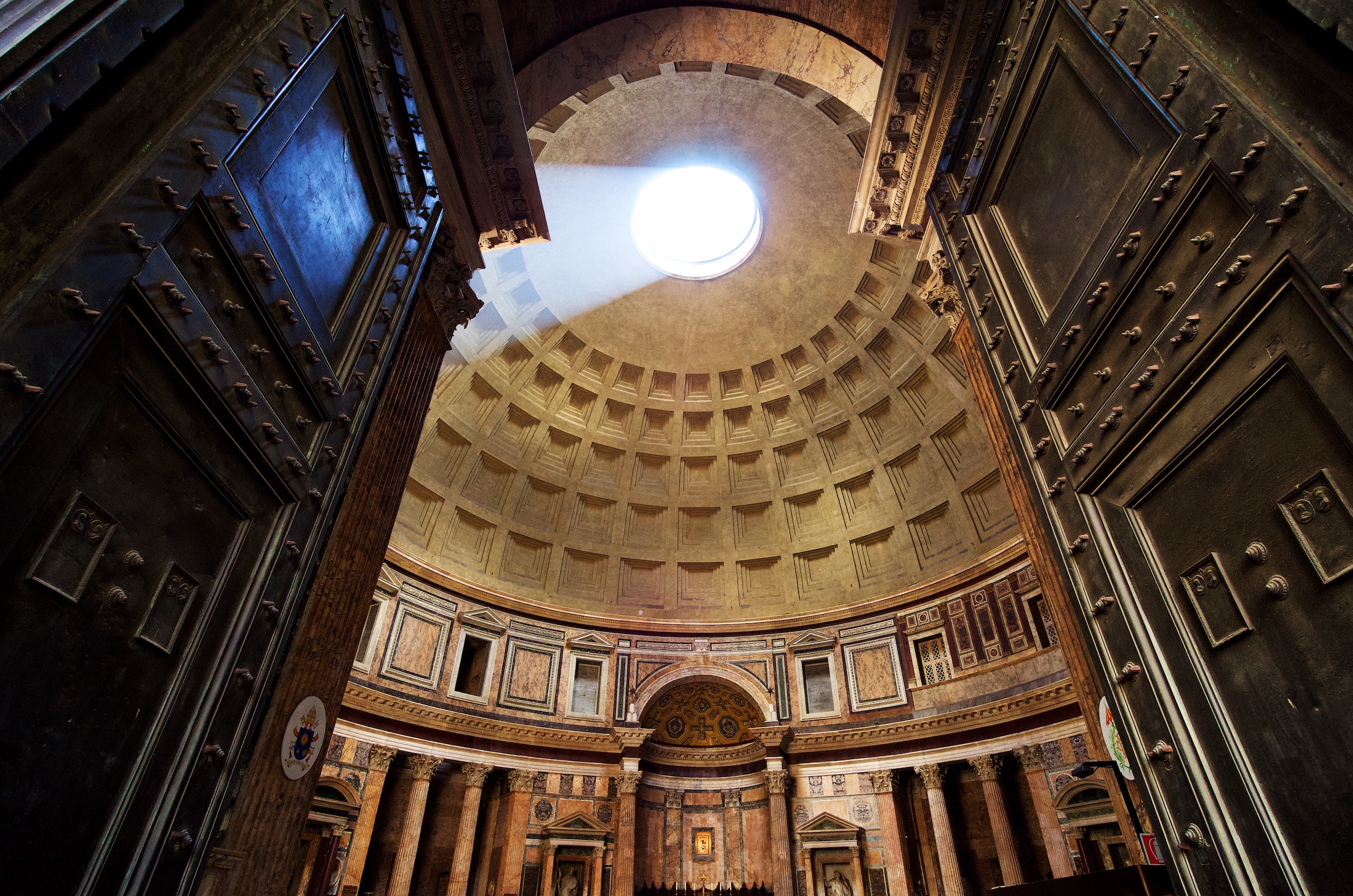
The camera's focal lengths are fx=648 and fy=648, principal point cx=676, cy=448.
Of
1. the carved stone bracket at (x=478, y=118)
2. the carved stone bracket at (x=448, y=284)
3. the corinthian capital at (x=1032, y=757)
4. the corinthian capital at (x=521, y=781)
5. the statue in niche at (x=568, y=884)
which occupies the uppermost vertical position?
the carved stone bracket at (x=478, y=118)

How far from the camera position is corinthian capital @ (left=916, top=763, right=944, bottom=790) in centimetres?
1530

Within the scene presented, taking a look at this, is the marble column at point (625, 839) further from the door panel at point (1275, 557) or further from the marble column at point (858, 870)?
the door panel at point (1275, 557)

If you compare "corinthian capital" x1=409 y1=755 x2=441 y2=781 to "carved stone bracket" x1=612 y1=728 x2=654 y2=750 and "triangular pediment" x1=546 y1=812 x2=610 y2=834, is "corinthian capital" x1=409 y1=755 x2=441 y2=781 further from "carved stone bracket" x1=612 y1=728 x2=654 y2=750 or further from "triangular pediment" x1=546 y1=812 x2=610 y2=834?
"carved stone bracket" x1=612 y1=728 x2=654 y2=750

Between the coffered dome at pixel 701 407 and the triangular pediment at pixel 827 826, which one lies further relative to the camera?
the coffered dome at pixel 701 407

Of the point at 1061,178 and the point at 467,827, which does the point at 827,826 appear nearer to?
the point at 467,827

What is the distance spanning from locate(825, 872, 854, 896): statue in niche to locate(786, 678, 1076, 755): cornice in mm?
2793

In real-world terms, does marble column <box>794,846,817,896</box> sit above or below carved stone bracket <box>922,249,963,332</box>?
below

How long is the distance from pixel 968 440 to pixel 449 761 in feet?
50.2

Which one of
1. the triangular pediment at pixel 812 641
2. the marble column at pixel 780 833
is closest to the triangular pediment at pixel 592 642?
the triangular pediment at pixel 812 641

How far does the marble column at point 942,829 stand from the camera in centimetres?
1416

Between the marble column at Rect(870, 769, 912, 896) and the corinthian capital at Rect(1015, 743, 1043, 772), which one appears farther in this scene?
the marble column at Rect(870, 769, 912, 896)

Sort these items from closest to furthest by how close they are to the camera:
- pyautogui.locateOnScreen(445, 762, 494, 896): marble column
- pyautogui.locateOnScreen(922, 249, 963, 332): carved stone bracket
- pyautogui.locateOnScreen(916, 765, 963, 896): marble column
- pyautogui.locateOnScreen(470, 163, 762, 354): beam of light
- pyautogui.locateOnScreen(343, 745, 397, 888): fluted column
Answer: pyautogui.locateOnScreen(922, 249, 963, 332): carved stone bracket → pyautogui.locateOnScreen(343, 745, 397, 888): fluted column → pyautogui.locateOnScreen(916, 765, 963, 896): marble column → pyautogui.locateOnScreen(445, 762, 494, 896): marble column → pyautogui.locateOnScreen(470, 163, 762, 354): beam of light

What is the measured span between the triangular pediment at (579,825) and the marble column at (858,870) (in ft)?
19.5

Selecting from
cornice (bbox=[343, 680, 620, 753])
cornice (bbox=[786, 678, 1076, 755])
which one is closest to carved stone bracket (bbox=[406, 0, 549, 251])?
cornice (bbox=[343, 680, 620, 753])
